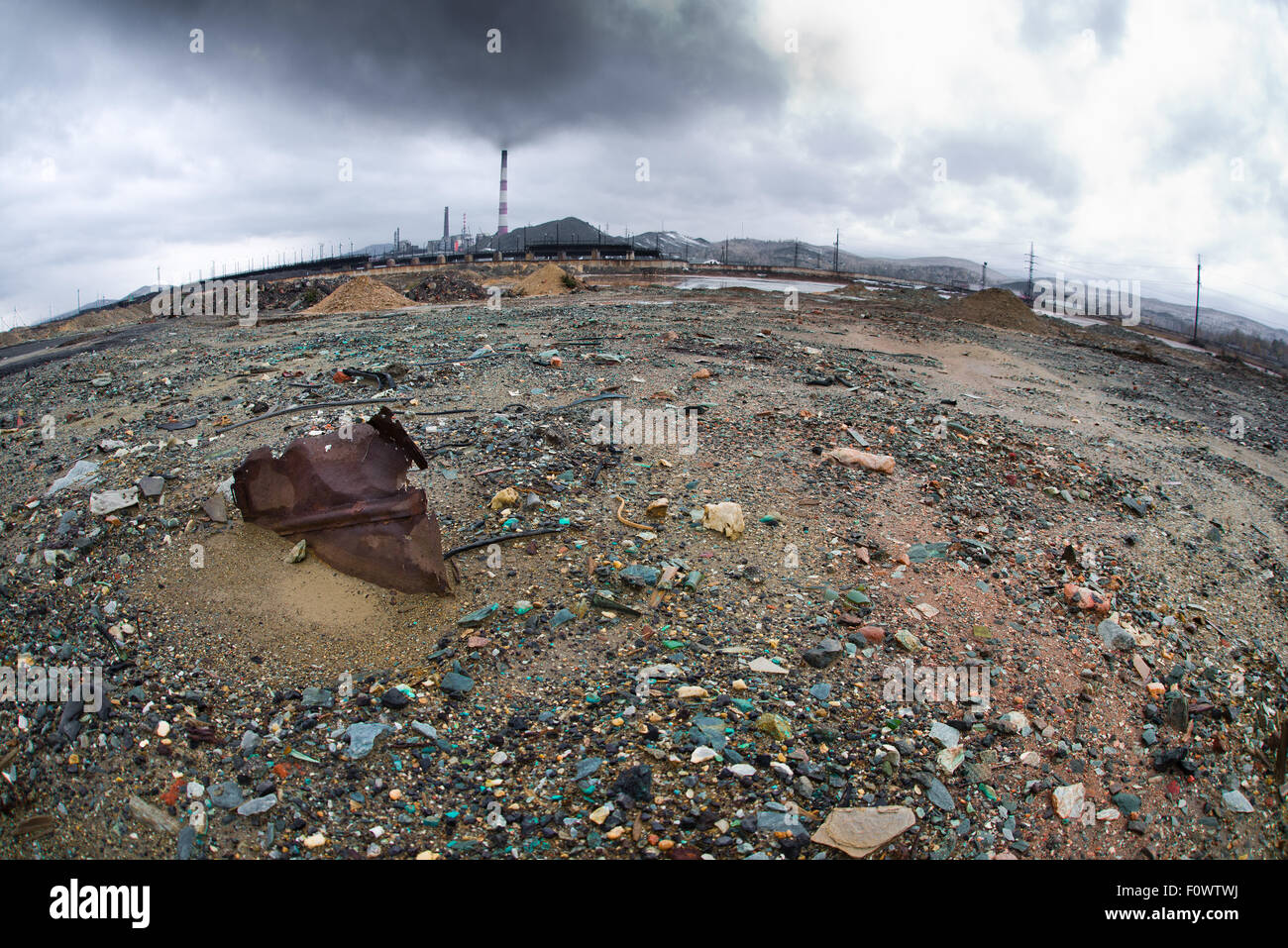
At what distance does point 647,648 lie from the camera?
3.11 meters

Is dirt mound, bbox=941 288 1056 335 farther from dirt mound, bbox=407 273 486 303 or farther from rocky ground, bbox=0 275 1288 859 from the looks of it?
rocky ground, bbox=0 275 1288 859

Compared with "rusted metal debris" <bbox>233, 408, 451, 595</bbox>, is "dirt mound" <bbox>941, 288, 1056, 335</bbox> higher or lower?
higher

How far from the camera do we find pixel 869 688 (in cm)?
303

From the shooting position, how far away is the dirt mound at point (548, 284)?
17.6m

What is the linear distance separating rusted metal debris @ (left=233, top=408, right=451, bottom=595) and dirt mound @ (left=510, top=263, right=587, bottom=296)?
579 inches

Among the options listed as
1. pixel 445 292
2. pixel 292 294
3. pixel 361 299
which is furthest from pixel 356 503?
pixel 292 294

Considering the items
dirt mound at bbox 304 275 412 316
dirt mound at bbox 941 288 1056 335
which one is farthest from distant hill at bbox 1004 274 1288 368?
dirt mound at bbox 304 275 412 316

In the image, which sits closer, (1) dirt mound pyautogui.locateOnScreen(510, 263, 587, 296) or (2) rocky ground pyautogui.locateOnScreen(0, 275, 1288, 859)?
(2) rocky ground pyautogui.locateOnScreen(0, 275, 1288, 859)

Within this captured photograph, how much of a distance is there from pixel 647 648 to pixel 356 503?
154 centimetres

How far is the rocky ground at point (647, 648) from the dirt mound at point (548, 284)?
12.1 meters

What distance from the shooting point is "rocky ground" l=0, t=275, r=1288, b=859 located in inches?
91.8

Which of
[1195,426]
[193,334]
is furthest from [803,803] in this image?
[193,334]

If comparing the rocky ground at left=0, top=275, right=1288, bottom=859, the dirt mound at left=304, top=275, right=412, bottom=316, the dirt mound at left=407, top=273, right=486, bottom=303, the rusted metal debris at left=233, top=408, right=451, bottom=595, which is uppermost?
the dirt mound at left=407, top=273, right=486, bottom=303

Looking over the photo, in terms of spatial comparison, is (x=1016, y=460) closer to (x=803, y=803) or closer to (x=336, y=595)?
(x=803, y=803)
